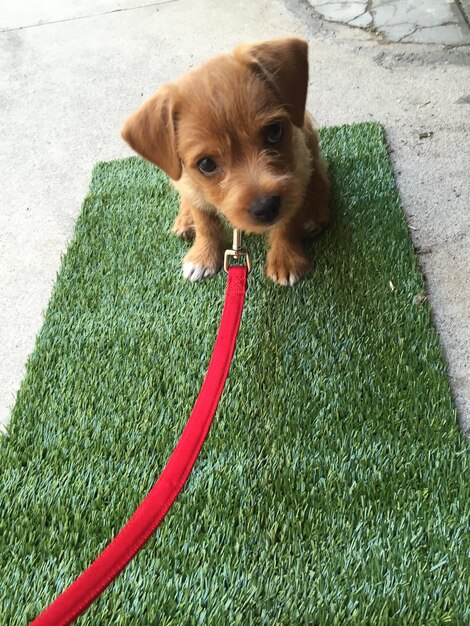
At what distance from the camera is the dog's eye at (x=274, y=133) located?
207 centimetres

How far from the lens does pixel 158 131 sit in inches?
81.4

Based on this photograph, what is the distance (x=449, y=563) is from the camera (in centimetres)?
165

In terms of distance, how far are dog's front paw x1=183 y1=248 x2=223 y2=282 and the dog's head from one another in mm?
545

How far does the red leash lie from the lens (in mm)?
1165

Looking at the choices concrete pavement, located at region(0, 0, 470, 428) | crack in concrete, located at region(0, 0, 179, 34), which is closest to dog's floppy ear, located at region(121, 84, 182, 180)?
concrete pavement, located at region(0, 0, 470, 428)

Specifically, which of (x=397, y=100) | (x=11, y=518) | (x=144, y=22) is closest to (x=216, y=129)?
(x=11, y=518)

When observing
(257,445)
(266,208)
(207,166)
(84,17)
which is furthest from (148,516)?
(84,17)

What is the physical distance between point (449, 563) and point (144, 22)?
204 inches

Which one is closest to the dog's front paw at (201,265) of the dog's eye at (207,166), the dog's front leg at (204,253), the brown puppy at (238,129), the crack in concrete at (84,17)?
the dog's front leg at (204,253)

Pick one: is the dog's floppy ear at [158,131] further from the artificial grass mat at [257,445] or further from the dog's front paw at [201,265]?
the artificial grass mat at [257,445]

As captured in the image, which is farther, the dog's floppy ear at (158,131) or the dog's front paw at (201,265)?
the dog's front paw at (201,265)

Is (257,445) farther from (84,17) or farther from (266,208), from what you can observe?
(84,17)

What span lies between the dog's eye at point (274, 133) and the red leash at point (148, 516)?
0.83 metres

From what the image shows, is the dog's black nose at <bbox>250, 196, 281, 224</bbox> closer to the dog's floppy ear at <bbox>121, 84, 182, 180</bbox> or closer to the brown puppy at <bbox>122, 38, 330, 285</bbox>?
the brown puppy at <bbox>122, 38, 330, 285</bbox>
